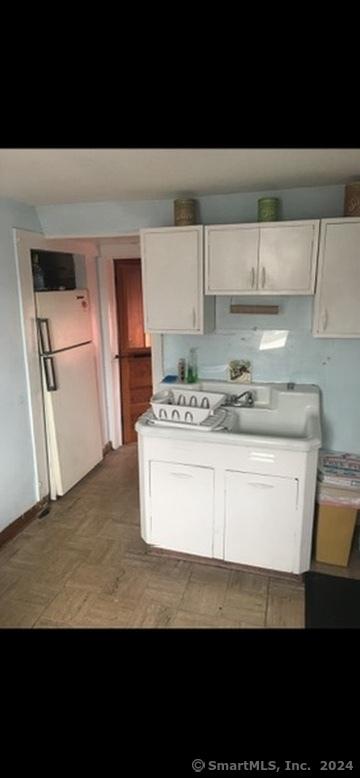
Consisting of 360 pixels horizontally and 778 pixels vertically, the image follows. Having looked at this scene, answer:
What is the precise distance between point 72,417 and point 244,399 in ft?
4.83

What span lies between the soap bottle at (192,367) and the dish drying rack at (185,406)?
13 centimetres

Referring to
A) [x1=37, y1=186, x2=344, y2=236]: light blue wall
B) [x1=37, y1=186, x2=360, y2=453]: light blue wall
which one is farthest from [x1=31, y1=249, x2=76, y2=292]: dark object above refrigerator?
[x1=37, y1=186, x2=360, y2=453]: light blue wall

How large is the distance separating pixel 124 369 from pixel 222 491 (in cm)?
226

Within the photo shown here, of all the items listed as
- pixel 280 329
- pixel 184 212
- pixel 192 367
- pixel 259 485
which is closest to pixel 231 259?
pixel 184 212

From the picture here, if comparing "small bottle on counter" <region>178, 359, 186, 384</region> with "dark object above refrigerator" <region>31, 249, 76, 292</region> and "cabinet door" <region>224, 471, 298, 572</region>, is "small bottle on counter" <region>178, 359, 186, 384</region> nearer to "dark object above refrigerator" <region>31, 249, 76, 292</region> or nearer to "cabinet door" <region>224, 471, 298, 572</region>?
"cabinet door" <region>224, 471, 298, 572</region>

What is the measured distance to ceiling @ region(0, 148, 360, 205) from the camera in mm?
1758

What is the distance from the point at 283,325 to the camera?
2715 millimetres

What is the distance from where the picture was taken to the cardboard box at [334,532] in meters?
2.40

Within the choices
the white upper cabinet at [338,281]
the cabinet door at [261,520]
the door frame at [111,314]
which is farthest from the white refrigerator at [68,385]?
the white upper cabinet at [338,281]

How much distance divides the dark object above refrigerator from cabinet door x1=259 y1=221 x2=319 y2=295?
5.33ft

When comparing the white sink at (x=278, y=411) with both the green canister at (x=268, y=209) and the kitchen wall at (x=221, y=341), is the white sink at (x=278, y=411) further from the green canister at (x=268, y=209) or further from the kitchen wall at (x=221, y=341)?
the green canister at (x=268, y=209)

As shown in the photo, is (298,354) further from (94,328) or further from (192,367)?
(94,328)

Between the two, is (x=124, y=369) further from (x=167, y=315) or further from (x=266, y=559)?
(x=266, y=559)

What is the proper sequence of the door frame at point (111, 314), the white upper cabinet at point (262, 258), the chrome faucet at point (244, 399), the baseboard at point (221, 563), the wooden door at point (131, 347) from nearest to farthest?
1. the white upper cabinet at point (262, 258)
2. the baseboard at point (221, 563)
3. the chrome faucet at point (244, 399)
4. the door frame at point (111, 314)
5. the wooden door at point (131, 347)
